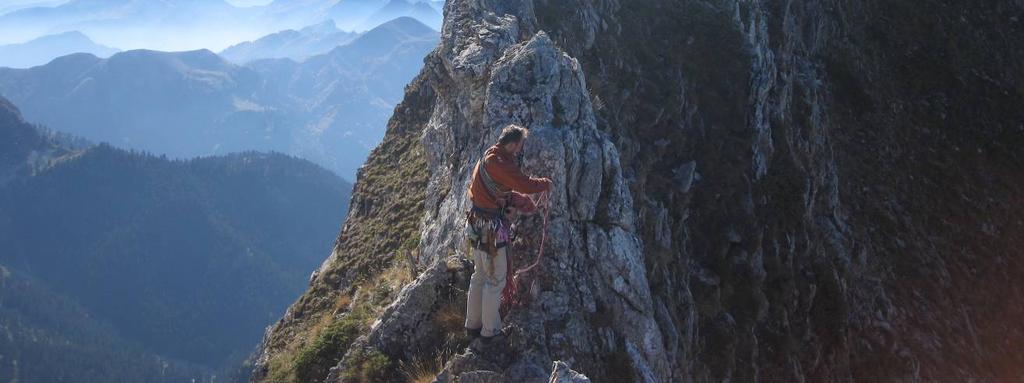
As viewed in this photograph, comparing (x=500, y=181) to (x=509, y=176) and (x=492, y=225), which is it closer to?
(x=509, y=176)

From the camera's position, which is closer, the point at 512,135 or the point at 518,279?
the point at 512,135

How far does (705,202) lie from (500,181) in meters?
12.0

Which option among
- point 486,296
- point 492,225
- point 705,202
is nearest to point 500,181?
point 492,225

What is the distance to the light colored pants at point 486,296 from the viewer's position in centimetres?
1216

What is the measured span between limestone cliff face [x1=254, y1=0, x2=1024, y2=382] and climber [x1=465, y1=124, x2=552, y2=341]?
0.71 m

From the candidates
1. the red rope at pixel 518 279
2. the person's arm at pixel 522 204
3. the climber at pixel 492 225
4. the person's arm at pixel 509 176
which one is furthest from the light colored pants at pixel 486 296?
the person's arm at pixel 522 204

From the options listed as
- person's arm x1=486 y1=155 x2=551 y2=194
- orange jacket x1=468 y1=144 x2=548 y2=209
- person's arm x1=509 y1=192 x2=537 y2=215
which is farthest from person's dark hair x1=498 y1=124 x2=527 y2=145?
person's arm x1=509 y1=192 x2=537 y2=215

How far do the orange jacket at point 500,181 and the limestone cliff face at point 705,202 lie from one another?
2.12 m

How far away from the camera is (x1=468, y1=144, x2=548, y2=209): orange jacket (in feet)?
40.1

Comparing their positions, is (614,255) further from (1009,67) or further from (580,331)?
(1009,67)

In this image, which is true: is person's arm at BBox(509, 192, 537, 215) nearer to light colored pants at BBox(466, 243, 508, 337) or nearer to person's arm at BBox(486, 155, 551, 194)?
person's arm at BBox(486, 155, 551, 194)

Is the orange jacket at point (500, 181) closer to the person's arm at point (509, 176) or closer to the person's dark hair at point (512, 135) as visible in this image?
the person's arm at point (509, 176)

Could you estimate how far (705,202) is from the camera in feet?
72.7

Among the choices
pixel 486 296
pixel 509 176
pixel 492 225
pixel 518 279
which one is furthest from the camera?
pixel 518 279
